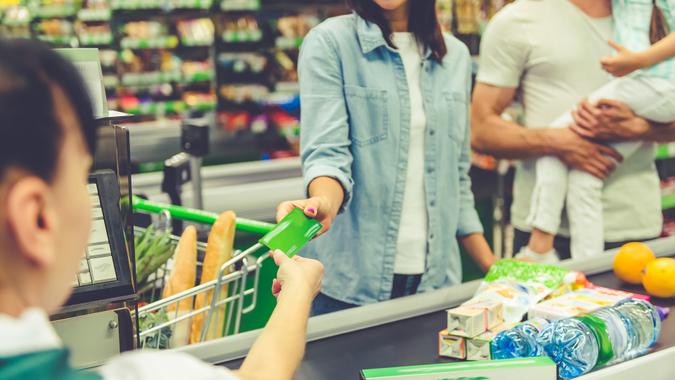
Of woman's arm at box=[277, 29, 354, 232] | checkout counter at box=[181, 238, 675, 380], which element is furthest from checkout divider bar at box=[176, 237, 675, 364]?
woman's arm at box=[277, 29, 354, 232]

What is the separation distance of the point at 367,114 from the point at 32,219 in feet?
4.25

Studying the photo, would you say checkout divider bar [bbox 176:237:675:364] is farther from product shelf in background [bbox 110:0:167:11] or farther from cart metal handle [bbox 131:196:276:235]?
product shelf in background [bbox 110:0:167:11]

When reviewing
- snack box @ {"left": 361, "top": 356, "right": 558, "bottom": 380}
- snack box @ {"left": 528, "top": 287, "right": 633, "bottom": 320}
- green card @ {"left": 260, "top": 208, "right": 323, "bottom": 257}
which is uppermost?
green card @ {"left": 260, "top": 208, "right": 323, "bottom": 257}

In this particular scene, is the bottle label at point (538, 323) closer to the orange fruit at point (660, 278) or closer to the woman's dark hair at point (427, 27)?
the orange fruit at point (660, 278)

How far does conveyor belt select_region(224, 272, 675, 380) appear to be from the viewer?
138cm

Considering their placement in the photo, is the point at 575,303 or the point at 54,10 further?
the point at 54,10

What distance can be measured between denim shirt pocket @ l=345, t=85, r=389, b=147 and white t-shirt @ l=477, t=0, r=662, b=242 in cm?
72

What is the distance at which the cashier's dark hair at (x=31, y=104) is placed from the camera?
62cm

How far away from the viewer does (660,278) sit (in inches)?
67.5

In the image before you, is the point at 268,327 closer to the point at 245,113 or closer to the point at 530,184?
the point at 530,184

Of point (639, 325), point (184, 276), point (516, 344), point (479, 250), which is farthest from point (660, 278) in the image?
point (184, 276)

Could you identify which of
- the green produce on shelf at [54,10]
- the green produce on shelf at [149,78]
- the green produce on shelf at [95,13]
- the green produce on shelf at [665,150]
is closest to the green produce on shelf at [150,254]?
the green produce on shelf at [665,150]

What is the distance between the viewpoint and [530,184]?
2596 millimetres

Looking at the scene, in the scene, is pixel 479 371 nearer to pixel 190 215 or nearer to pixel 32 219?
pixel 32 219
